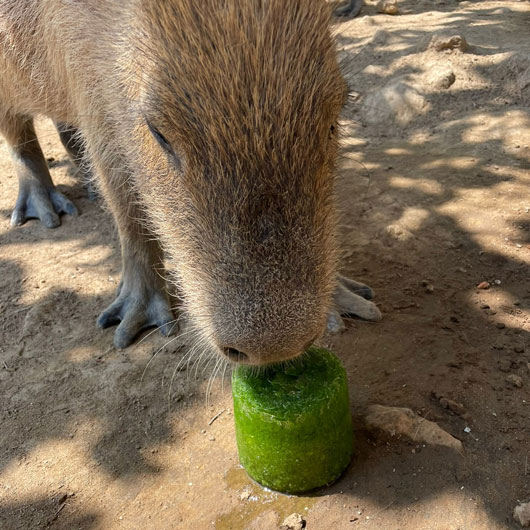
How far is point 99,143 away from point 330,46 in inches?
52.2

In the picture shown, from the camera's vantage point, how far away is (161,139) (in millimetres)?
2146

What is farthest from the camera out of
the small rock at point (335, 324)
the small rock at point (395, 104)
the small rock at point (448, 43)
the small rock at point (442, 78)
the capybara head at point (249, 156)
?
the small rock at point (448, 43)

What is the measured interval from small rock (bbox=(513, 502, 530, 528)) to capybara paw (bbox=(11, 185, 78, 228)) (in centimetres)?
365

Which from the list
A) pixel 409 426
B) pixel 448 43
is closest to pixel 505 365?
pixel 409 426

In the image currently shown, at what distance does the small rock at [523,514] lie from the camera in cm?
217

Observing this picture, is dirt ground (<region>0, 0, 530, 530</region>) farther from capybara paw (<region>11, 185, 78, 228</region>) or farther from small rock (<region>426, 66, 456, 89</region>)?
small rock (<region>426, 66, 456, 89</region>)

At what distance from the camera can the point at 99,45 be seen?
2.57 m

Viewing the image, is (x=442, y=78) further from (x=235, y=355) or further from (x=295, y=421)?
(x=235, y=355)

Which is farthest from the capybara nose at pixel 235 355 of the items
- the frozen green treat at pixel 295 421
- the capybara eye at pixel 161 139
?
the capybara eye at pixel 161 139

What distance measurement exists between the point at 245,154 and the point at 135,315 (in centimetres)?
190

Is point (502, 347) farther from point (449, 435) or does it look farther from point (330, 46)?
point (330, 46)

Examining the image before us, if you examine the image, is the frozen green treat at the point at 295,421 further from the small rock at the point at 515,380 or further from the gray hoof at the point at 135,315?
the gray hoof at the point at 135,315

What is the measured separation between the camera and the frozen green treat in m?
2.26

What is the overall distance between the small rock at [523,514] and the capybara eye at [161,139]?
1704mm
